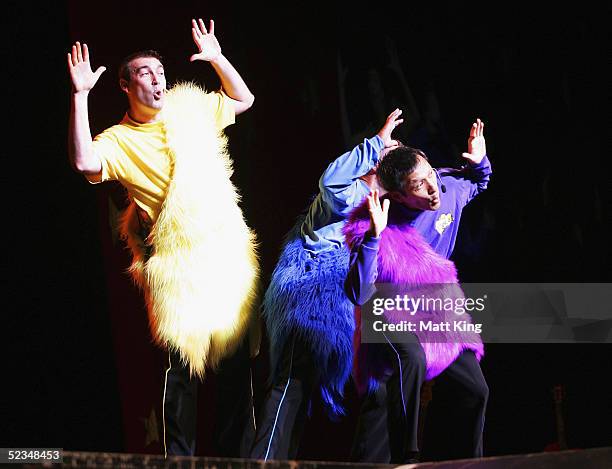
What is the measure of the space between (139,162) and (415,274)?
1.00 meters

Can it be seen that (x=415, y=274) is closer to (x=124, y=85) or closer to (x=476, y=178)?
(x=476, y=178)

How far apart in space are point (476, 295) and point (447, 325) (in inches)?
6.6

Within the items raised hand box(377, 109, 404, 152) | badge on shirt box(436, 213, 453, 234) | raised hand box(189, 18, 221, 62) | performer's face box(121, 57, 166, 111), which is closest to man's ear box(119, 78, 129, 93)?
performer's face box(121, 57, 166, 111)

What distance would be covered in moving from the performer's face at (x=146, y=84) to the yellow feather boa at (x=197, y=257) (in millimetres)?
50

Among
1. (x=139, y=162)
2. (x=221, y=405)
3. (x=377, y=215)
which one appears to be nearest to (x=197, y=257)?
(x=139, y=162)

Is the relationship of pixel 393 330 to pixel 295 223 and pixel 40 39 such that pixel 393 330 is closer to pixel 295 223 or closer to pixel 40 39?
pixel 295 223

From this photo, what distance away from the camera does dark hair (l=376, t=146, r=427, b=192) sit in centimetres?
307

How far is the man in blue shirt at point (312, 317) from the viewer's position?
303cm

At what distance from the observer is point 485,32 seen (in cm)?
317

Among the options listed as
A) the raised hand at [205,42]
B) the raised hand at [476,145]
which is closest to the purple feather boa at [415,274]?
the raised hand at [476,145]

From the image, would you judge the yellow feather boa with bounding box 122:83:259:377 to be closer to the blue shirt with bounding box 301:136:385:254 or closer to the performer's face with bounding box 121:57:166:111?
the performer's face with bounding box 121:57:166:111

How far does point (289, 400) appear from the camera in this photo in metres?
3.04

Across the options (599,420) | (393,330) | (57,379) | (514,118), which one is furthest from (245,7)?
(599,420)

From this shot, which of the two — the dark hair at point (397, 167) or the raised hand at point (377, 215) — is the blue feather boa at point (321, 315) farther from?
the dark hair at point (397, 167)
